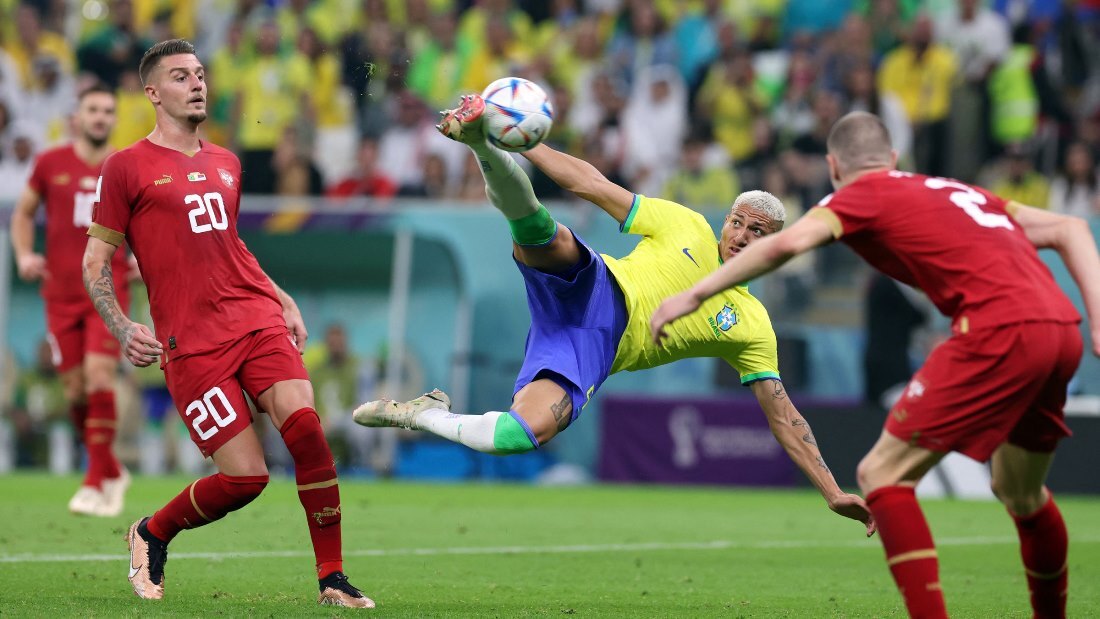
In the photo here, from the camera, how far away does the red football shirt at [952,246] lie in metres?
5.71

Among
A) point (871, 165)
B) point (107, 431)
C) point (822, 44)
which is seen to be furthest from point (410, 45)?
point (871, 165)

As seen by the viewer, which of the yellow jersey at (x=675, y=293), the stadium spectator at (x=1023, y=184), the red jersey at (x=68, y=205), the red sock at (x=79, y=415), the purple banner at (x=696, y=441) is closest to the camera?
the yellow jersey at (x=675, y=293)

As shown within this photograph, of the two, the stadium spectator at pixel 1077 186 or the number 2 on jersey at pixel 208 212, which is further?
the stadium spectator at pixel 1077 186

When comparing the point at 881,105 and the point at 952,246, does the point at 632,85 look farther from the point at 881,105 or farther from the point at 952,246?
the point at 952,246

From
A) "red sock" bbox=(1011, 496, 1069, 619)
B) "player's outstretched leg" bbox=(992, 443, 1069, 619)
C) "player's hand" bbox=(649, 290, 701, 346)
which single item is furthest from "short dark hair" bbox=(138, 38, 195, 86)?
"red sock" bbox=(1011, 496, 1069, 619)

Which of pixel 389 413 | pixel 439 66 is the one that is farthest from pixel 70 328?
pixel 439 66

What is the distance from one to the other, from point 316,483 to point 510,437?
925 millimetres

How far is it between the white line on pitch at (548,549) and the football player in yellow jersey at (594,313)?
2.57 meters

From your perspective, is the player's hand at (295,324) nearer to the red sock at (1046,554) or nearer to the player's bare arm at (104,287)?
the player's bare arm at (104,287)

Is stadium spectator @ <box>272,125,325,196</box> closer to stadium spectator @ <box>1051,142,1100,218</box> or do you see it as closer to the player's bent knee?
stadium spectator @ <box>1051,142,1100,218</box>

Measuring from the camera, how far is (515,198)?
284 inches

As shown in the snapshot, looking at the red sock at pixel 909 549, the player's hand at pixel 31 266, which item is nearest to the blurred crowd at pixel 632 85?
the player's hand at pixel 31 266

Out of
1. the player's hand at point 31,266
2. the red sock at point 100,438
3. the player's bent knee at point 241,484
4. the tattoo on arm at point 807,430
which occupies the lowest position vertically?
the red sock at point 100,438

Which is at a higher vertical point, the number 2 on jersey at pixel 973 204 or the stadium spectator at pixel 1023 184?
the number 2 on jersey at pixel 973 204
